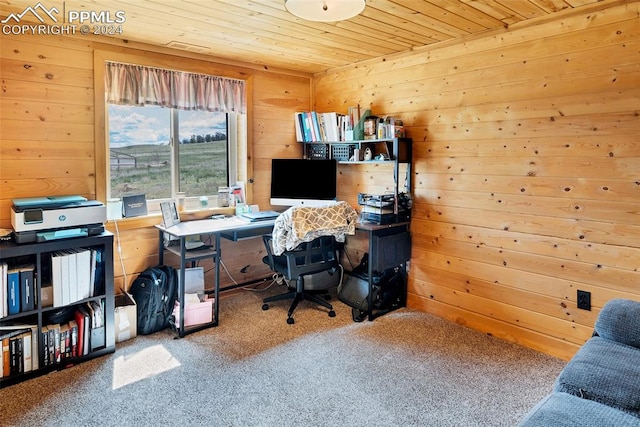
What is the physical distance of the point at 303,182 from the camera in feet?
12.6

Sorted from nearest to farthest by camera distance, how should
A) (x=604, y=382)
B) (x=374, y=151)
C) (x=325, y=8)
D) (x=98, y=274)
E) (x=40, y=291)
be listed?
(x=604, y=382) < (x=325, y=8) < (x=40, y=291) < (x=98, y=274) < (x=374, y=151)

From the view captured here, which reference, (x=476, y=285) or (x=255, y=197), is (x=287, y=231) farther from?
(x=476, y=285)

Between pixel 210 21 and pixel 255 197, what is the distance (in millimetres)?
1677

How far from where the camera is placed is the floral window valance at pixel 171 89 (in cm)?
315

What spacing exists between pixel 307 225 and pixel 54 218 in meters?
1.56

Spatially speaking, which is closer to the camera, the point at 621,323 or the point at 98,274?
the point at 621,323

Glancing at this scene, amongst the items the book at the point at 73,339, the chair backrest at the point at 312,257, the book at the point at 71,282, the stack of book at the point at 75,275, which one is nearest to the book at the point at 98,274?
the stack of book at the point at 75,275

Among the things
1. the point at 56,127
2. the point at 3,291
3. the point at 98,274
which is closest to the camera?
the point at 3,291

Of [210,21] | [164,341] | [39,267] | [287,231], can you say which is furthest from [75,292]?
[210,21]

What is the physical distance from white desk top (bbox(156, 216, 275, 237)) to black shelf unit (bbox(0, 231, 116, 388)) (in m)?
0.49

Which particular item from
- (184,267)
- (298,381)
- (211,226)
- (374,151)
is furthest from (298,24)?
(298,381)

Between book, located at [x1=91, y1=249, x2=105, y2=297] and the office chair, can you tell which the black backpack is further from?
the office chair

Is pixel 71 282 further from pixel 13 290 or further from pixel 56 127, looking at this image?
pixel 56 127

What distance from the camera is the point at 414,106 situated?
346cm
